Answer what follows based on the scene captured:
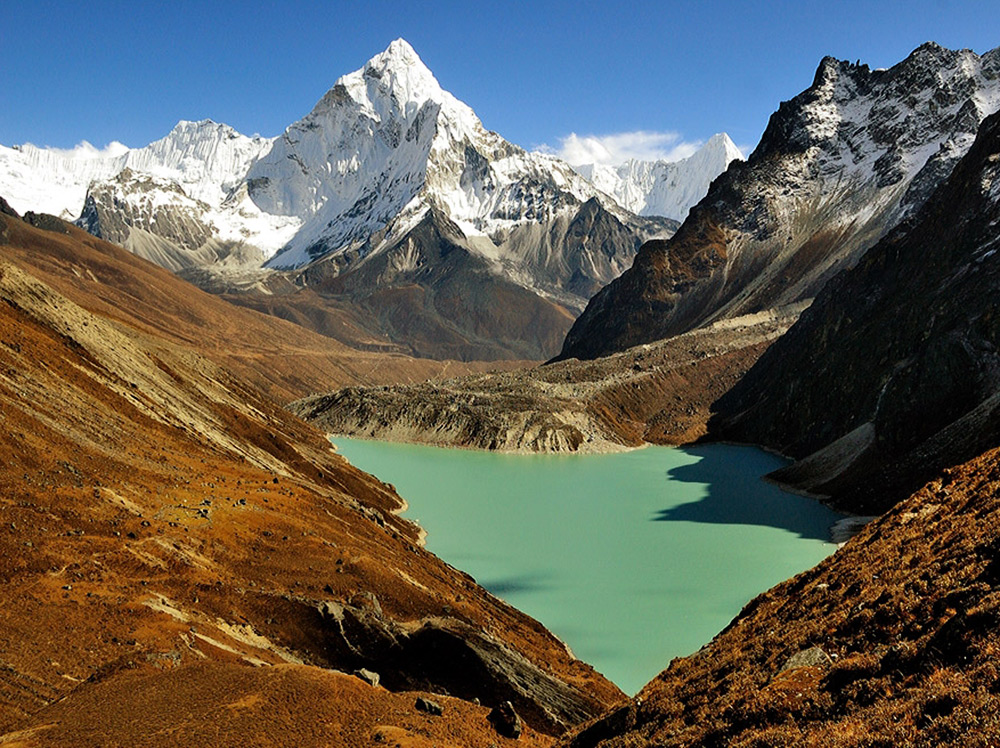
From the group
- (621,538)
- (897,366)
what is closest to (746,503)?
(621,538)

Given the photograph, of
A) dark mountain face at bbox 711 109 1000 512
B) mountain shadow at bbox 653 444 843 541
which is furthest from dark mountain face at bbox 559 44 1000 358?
mountain shadow at bbox 653 444 843 541

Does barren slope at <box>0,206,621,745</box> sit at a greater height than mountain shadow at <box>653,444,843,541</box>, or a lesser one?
lesser

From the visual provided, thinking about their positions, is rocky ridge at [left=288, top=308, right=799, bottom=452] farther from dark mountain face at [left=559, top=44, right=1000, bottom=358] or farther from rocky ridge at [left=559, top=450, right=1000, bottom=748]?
rocky ridge at [left=559, top=450, right=1000, bottom=748]

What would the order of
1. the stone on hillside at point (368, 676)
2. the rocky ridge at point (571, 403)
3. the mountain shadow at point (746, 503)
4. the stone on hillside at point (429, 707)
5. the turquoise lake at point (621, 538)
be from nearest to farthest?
1. the stone on hillside at point (429, 707)
2. the stone on hillside at point (368, 676)
3. the turquoise lake at point (621, 538)
4. the mountain shadow at point (746, 503)
5. the rocky ridge at point (571, 403)

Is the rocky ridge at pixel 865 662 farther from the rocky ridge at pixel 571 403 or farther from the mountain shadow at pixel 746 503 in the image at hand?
the rocky ridge at pixel 571 403

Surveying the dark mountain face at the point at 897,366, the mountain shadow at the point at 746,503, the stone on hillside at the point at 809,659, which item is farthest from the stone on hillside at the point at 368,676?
the dark mountain face at the point at 897,366

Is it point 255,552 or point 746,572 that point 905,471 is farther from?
point 255,552
